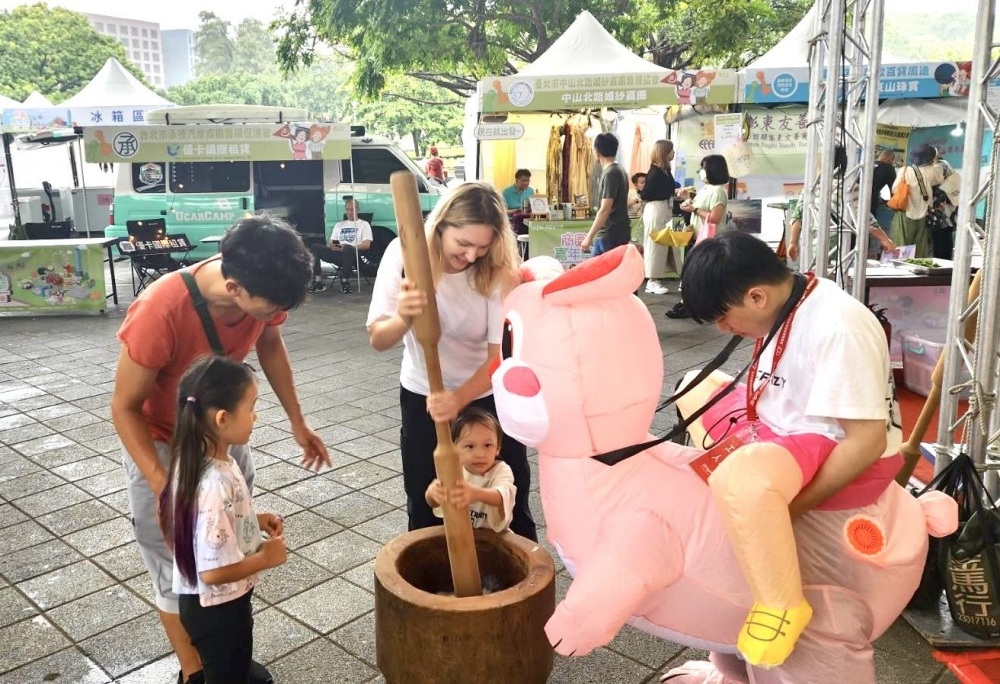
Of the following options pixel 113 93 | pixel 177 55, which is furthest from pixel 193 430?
pixel 177 55

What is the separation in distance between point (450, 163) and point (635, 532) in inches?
1213

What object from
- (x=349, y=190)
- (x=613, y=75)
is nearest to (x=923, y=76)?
(x=613, y=75)

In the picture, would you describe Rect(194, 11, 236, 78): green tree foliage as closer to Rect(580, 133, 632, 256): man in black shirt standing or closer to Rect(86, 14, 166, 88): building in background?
Rect(86, 14, 166, 88): building in background

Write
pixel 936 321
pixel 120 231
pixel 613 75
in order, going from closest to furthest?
pixel 936 321, pixel 613 75, pixel 120 231

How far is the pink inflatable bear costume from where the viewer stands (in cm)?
199

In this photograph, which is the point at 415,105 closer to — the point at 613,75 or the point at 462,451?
the point at 613,75

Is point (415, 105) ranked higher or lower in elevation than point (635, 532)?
higher

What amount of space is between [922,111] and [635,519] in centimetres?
1027

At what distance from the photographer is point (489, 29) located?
1612 cm

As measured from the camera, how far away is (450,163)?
31844 millimetres

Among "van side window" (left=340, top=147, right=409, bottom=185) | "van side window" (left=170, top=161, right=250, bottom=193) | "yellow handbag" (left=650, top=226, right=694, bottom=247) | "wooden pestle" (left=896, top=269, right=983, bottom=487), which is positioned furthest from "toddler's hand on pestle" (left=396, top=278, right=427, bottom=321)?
"van side window" (left=170, top=161, right=250, bottom=193)

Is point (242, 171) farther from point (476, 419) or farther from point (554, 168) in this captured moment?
point (476, 419)

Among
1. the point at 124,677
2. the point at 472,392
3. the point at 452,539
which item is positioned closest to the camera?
the point at 452,539

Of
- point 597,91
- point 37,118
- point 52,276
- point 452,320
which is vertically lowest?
point 52,276
